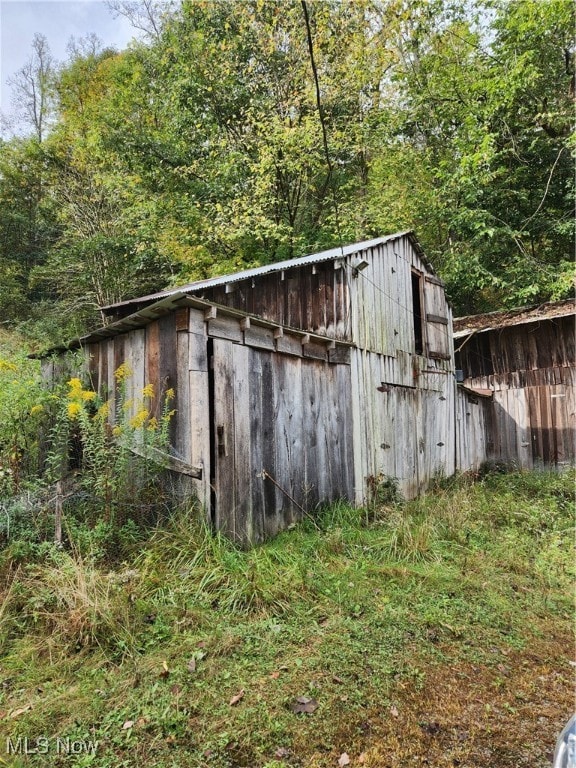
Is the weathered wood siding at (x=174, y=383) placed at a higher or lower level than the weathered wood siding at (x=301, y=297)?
lower

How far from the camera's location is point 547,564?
5016mm

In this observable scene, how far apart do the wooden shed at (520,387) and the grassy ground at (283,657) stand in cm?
711

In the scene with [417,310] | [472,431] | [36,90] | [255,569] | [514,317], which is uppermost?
[36,90]

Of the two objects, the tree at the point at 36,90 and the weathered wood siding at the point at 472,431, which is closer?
the weathered wood siding at the point at 472,431

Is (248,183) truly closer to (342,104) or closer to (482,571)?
(342,104)

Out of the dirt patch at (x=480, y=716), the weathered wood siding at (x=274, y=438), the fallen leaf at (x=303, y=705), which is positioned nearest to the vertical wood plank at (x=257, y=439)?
the weathered wood siding at (x=274, y=438)

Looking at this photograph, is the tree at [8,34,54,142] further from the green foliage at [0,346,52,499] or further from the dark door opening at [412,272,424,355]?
the green foliage at [0,346,52,499]

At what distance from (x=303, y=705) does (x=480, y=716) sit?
3.58 feet

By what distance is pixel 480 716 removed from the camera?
106 inches

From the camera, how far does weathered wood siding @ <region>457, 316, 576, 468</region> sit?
37.3ft

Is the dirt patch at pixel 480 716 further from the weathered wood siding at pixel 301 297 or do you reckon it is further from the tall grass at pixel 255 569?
the weathered wood siding at pixel 301 297

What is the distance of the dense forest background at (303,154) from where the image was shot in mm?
13984

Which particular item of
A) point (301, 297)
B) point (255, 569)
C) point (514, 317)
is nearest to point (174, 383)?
point (255, 569)

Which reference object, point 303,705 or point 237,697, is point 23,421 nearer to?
point 237,697
